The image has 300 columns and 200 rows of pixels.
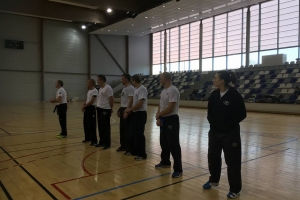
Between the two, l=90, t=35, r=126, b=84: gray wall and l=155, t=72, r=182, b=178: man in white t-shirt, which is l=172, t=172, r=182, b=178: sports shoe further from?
l=90, t=35, r=126, b=84: gray wall

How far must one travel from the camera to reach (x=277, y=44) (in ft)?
72.4

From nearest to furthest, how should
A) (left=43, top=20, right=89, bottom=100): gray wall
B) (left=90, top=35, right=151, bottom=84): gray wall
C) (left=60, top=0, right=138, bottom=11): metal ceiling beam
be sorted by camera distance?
(left=60, top=0, right=138, bottom=11): metal ceiling beam
(left=43, top=20, right=89, bottom=100): gray wall
(left=90, top=35, right=151, bottom=84): gray wall

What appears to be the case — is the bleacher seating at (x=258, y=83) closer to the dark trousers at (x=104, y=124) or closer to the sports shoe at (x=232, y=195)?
the dark trousers at (x=104, y=124)

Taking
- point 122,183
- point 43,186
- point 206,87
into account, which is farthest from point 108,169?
point 206,87

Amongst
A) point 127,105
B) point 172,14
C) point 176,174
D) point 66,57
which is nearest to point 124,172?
point 176,174

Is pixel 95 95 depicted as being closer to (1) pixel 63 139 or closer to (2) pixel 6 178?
(1) pixel 63 139

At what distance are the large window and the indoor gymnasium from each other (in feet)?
0.33

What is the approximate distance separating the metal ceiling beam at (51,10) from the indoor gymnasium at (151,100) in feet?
0.31

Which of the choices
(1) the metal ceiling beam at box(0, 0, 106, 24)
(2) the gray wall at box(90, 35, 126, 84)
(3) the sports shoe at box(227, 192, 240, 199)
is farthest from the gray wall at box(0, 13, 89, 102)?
(3) the sports shoe at box(227, 192, 240, 199)

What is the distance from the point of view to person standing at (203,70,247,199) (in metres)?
3.41

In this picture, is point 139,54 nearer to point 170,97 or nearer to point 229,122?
point 170,97

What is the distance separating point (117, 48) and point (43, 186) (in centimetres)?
3103

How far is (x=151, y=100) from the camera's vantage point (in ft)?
89.1

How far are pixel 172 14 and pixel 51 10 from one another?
11.5 meters
